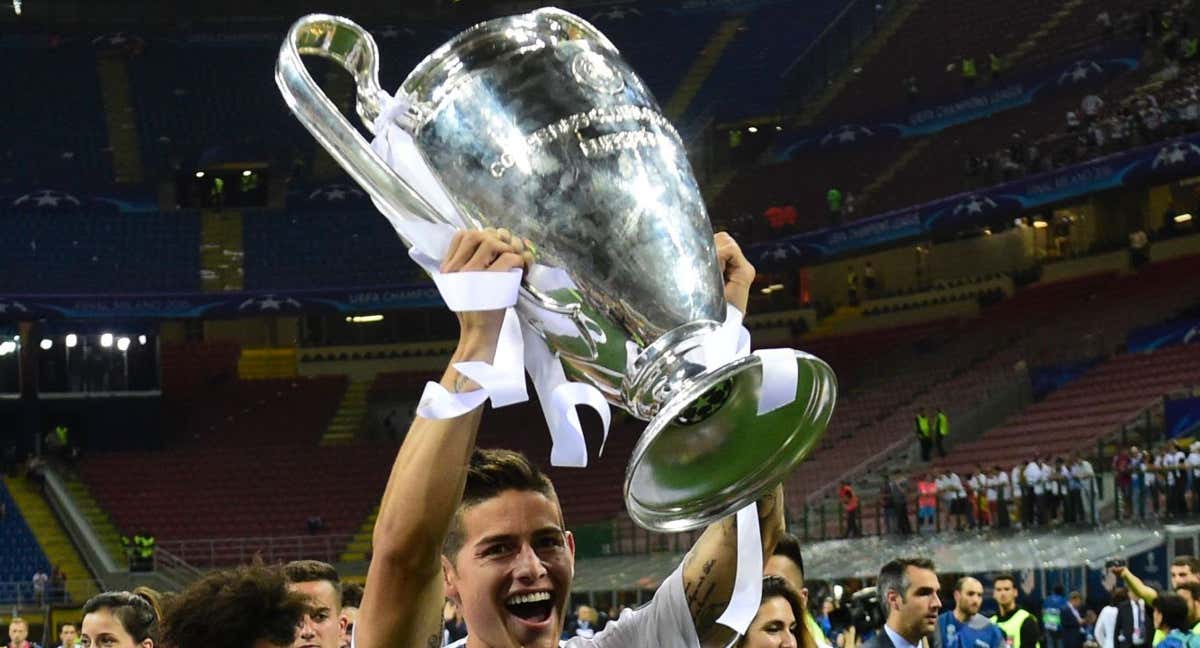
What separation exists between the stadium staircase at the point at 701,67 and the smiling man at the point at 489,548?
101 feet

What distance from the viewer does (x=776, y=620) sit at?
4.48 metres

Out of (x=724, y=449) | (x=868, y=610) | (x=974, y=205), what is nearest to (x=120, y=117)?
(x=974, y=205)

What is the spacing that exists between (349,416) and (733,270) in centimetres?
2900

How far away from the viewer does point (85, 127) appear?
33.3 m

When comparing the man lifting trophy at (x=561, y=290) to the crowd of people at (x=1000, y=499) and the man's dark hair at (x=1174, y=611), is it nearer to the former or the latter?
the man's dark hair at (x=1174, y=611)

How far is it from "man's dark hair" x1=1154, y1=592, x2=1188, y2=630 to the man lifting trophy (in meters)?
6.95

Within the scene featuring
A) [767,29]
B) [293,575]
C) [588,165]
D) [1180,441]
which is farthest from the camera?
[767,29]

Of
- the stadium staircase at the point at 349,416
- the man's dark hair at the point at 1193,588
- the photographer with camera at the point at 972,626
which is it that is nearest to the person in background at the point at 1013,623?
the photographer with camera at the point at 972,626

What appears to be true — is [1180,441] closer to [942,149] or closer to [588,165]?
[942,149]

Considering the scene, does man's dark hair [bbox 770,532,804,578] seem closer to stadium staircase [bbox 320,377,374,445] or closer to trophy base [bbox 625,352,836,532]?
trophy base [bbox 625,352,836,532]

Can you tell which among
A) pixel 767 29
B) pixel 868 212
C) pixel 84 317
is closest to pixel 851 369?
pixel 868 212

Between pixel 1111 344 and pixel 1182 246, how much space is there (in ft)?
9.92

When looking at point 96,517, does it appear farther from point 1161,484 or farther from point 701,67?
point 1161,484

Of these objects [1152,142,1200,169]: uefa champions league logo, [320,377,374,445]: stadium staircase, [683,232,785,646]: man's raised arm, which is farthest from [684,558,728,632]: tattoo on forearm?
[320,377,374,445]: stadium staircase
